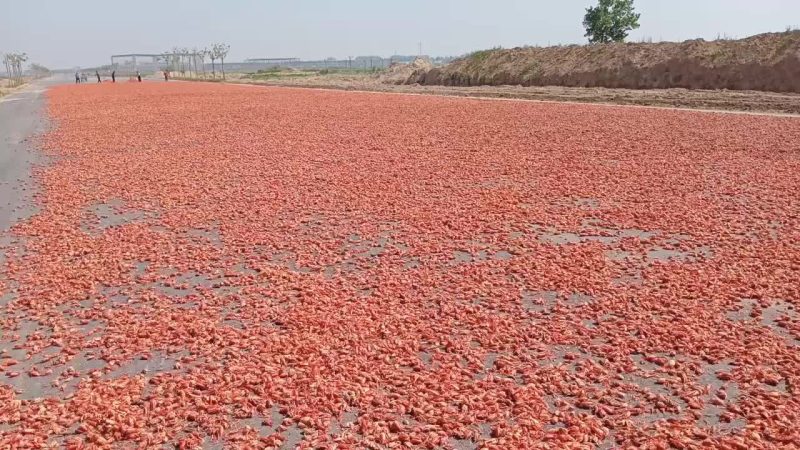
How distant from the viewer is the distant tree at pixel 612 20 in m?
57.9

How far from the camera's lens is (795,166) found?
38.9 feet

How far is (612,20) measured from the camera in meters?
58.1

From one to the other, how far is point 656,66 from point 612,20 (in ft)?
79.7

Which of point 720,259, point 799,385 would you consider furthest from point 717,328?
point 720,259

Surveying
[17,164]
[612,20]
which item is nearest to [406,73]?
[612,20]

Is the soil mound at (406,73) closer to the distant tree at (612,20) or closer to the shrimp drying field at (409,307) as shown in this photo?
the distant tree at (612,20)

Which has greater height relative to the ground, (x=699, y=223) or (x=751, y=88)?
(x=751, y=88)

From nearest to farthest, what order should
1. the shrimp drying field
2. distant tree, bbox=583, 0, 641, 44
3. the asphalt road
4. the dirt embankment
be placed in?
the shrimp drying field < the asphalt road < the dirt embankment < distant tree, bbox=583, 0, 641, 44

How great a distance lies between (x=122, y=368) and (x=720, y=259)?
20.7 ft

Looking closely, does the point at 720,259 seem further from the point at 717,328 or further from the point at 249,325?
the point at 249,325

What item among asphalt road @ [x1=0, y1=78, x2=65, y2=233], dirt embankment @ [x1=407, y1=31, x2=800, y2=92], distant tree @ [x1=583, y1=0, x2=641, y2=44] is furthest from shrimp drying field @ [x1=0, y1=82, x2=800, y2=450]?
distant tree @ [x1=583, y1=0, x2=641, y2=44]

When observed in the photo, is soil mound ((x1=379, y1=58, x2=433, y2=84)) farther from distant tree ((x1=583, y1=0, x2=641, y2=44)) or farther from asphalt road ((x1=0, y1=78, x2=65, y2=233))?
asphalt road ((x1=0, y1=78, x2=65, y2=233))

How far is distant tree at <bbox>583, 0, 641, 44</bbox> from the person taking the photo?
5788 centimetres

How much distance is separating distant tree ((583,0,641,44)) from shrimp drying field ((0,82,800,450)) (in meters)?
50.6
